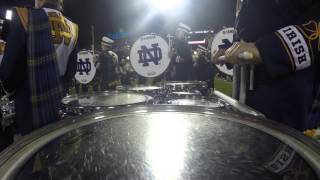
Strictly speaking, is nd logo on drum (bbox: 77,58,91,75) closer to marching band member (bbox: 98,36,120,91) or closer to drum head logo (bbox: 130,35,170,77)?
marching band member (bbox: 98,36,120,91)

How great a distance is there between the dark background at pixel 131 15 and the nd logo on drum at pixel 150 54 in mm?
12136

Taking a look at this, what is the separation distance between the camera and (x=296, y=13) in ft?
3.74

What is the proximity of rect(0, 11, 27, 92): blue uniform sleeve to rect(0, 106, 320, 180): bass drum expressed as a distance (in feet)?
4.74

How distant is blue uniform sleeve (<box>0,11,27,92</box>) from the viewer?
6.67ft

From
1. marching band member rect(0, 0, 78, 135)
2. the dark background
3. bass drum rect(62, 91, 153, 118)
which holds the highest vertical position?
the dark background

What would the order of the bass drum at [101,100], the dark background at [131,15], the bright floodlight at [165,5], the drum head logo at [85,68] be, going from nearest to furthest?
1. the bass drum at [101,100]
2. the drum head logo at [85,68]
3. the dark background at [131,15]
4. the bright floodlight at [165,5]

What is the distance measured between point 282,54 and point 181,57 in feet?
13.4

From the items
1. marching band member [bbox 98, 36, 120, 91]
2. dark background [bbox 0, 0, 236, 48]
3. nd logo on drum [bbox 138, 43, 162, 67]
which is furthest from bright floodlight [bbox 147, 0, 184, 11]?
nd logo on drum [bbox 138, 43, 162, 67]

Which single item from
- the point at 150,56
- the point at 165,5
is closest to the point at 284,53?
the point at 150,56

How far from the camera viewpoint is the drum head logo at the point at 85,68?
8.96 m

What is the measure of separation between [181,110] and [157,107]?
8 cm

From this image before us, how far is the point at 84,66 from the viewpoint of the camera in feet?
29.5

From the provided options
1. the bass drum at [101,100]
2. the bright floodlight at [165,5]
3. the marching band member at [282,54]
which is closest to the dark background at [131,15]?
the bright floodlight at [165,5]

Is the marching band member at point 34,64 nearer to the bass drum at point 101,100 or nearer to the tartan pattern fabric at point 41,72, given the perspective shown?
the tartan pattern fabric at point 41,72
